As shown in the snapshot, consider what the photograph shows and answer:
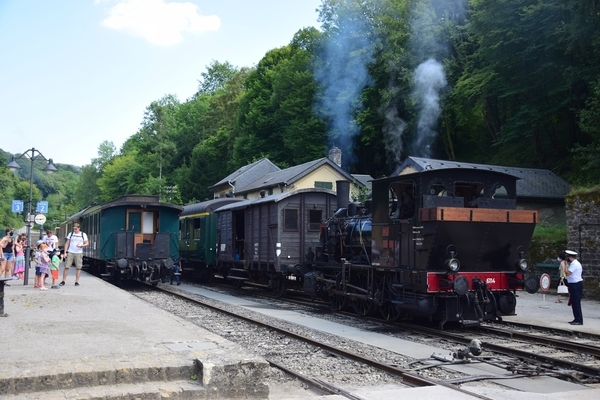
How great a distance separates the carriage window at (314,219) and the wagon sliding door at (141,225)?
615 cm

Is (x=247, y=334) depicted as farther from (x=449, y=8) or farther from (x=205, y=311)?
(x=449, y=8)

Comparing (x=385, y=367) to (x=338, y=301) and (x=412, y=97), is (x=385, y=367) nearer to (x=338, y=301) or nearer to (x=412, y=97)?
(x=338, y=301)

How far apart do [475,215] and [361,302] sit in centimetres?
381

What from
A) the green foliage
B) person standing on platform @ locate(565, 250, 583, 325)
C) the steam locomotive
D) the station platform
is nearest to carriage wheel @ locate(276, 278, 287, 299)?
the steam locomotive

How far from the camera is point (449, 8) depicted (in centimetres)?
4031

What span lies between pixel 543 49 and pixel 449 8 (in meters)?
12.4

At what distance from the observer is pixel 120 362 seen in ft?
19.5

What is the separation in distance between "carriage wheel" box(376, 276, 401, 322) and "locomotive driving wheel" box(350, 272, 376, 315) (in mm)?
325

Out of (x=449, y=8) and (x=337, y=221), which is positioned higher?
(x=449, y=8)

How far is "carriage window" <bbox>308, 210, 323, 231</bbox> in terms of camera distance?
16.6 metres

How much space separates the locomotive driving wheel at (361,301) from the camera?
481 inches

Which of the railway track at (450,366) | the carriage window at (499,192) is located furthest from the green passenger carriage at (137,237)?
the carriage window at (499,192)

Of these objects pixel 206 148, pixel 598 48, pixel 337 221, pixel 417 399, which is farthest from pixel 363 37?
pixel 417 399

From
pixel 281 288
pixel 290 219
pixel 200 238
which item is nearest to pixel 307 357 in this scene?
pixel 290 219
